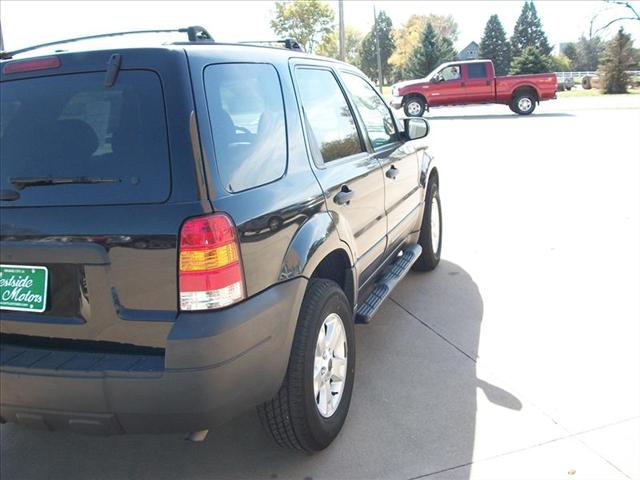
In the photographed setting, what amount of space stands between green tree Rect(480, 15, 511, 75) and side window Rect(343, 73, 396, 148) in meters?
65.0

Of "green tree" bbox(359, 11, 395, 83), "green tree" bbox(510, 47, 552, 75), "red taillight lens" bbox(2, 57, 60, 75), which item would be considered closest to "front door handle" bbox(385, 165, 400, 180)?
"red taillight lens" bbox(2, 57, 60, 75)

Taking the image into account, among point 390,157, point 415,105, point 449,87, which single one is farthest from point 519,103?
point 390,157

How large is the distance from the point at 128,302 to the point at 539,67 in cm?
4561

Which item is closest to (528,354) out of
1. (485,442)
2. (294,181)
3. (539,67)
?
(485,442)

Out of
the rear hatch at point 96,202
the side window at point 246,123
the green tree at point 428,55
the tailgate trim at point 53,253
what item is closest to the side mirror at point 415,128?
the side window at point 246,123

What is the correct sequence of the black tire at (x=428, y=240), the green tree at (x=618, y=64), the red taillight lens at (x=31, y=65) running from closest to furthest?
the red taillight lens at (x=31, y=65), the black tire at (x=428, y=240), the green tree at (x=618, y=64)

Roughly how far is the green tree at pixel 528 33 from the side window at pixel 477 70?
46.2 meters

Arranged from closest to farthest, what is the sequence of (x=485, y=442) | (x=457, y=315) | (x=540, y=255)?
1. (x=485, y=442)
2. (x=457, y=315)
3. (x=540, y=255)

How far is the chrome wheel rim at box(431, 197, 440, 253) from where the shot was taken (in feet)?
17.7

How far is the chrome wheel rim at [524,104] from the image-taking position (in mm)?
22047

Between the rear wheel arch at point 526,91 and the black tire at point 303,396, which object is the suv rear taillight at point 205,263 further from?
the rear wheel arch at point 526,91

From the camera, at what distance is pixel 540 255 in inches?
227

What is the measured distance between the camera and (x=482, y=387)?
3416 millimetres

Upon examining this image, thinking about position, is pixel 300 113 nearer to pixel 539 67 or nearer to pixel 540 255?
pixel 540 255
